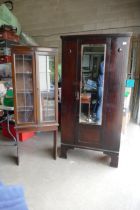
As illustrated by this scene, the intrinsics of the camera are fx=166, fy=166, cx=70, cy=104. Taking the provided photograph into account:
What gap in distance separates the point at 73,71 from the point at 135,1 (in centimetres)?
283

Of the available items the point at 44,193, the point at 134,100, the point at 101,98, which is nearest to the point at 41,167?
the point at 44,193

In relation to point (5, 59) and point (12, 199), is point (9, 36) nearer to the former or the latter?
point (5, 59)

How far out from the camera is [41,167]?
92.0 inches

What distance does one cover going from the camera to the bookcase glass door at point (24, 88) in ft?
7.24

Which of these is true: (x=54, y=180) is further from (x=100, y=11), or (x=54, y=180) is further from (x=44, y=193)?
(x=100, y=11)

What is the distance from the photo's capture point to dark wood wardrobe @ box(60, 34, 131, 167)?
2115 millimetres

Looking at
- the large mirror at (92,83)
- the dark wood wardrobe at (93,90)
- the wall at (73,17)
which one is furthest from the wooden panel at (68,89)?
the wall at (73,17)

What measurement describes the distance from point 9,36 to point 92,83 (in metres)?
Result: 2.96

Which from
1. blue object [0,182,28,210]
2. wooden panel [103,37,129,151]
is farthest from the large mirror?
blue object [0,182,28,210]

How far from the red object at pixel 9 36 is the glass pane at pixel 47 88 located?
2476 millimetres

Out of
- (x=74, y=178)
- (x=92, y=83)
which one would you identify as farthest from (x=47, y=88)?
(x=74, y=178)

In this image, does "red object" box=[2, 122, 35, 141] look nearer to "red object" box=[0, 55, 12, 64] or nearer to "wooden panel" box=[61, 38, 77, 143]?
"wooden panel" box=[61, 38, 77, 143]

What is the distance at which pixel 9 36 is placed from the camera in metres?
4.20

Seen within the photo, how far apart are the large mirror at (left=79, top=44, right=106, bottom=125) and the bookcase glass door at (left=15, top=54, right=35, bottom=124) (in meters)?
0.70
